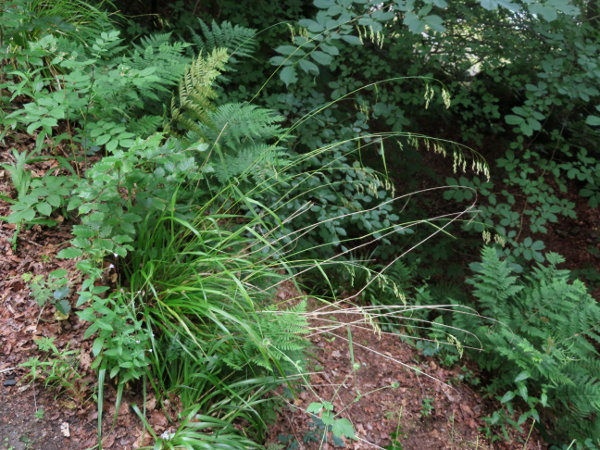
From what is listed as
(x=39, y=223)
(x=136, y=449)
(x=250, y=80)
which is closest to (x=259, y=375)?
(x=136, y=449)

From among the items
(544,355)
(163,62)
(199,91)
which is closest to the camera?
(199,91)

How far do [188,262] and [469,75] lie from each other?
3895 millimetres

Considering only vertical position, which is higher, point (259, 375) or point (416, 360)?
point (259, 375)

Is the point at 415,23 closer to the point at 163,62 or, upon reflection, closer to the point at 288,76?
the point at 288,76

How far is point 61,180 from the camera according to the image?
218cm

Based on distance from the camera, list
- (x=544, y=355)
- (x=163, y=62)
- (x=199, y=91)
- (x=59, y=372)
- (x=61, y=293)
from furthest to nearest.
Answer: (x=544, y=355), (x=163, y=62), (x=199, y=91), (x=61, y=293), (x=59, y=372)

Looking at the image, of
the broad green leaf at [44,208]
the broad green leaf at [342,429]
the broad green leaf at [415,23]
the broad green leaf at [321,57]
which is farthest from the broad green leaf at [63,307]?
the broad green leaf at [415,23]

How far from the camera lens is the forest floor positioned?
6.06 feet

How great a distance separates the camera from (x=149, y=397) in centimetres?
206

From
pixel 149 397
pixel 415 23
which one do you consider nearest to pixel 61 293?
pixel 149 397

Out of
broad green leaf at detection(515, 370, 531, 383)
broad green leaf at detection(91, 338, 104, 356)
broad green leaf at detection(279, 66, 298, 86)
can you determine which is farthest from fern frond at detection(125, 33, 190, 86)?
broad green leaf at detection(515, 370, 531, 383)

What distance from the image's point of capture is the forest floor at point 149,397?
185 centimetres

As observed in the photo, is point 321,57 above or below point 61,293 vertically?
above

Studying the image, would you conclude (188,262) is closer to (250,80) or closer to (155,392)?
(155,392)
